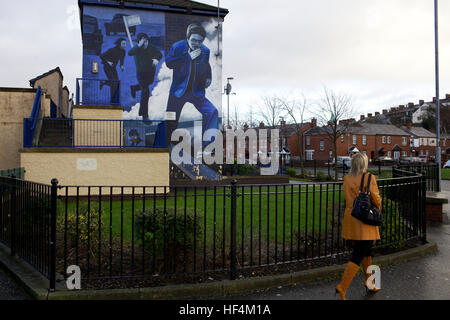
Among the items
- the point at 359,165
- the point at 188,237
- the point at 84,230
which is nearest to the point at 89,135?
the point at 84,230

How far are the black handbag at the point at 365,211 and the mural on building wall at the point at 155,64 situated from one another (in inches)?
625

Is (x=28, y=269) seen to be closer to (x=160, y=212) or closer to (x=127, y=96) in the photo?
(x=160, y=212)

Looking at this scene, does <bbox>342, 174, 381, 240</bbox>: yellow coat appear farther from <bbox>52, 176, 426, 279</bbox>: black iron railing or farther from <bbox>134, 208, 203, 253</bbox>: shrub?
<bbox>134, 208, 203, 253</bbox>: shrub

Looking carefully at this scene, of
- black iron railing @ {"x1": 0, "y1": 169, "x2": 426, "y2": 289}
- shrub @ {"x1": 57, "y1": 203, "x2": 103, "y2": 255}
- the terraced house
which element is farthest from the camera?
the terraced house

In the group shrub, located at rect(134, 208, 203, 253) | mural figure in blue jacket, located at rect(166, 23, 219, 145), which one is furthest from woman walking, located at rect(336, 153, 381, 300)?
mural figure in blue jacket, located at rect(166, 23, 219, 145)

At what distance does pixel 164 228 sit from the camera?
15.8 ft

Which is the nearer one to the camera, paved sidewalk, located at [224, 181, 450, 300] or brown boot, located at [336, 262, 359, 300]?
brown boot, located at [336, 262, 359, 300]

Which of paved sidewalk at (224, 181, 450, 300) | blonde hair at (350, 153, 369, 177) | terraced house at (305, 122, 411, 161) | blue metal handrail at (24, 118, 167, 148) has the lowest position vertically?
paved sidewalk at (224, 181, 450, 300)

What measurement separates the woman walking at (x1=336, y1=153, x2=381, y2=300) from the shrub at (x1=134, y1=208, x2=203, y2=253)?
1.98 metres

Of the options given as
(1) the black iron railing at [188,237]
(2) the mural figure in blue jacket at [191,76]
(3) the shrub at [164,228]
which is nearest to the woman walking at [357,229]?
(1) the black iron railing at [188,237]

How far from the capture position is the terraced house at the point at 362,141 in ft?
206

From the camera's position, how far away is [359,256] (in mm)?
4375

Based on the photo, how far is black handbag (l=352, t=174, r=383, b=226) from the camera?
423 centimetres

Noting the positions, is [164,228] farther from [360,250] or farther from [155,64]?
[155,64]
